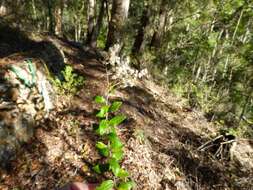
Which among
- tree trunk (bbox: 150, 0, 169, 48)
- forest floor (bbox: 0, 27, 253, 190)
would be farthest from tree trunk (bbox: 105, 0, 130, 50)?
tree trunk (bbox: 150, 0, 169, 48)

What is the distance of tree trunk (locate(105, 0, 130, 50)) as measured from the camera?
5.08 metres

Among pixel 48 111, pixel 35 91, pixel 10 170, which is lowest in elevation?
pixel 10 170

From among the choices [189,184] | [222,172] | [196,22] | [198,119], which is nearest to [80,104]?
[189,184]

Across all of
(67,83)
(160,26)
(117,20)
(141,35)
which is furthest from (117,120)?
(160,26)

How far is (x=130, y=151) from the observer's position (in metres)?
3.33

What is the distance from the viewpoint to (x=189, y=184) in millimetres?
3307

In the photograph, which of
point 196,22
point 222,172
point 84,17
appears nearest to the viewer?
point 222,172

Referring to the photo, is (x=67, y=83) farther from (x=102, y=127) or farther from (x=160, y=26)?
(x=160, y=26)

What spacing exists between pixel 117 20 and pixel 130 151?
112 inches

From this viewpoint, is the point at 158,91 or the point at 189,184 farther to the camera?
the point at 158,91

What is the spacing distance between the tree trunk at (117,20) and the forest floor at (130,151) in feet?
3.47

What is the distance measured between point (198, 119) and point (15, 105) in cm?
346

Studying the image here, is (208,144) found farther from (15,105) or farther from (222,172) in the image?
(15,105)

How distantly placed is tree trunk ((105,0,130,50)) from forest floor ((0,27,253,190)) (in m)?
1.06
